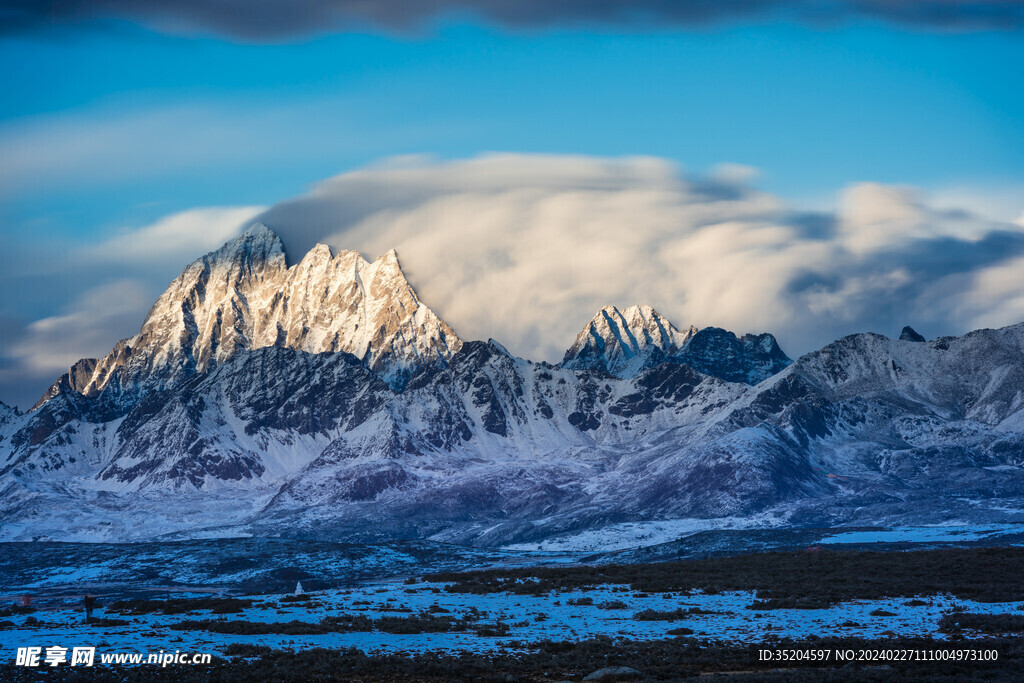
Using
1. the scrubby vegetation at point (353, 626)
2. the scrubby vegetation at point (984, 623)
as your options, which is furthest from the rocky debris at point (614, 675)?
the scrubby vegetation at point (984, 623)

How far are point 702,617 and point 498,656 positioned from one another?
1978 centimetres

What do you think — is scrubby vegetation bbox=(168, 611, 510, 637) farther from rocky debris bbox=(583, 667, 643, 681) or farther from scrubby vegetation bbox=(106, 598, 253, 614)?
rocky debris bbox=(583, 667, 643, 681)

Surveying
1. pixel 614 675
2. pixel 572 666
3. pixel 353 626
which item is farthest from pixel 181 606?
pixel 614 675

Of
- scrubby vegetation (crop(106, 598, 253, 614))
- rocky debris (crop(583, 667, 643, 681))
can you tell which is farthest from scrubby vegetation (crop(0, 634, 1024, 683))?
scrubby vegetation (crop(106, 598, 253, 614))

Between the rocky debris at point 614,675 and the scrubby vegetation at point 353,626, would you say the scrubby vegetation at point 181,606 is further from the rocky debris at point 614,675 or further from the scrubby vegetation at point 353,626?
A: the rocky debris at point 614,675

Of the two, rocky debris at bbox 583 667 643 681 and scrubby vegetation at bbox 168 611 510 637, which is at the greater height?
scrubby vegetation at bbox 168 611 510 637

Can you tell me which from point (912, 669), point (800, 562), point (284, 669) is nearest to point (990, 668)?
point (912, 669)

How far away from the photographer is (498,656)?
68.4m

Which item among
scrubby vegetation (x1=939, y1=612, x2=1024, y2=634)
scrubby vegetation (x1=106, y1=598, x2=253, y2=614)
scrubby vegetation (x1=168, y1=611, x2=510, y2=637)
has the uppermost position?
scrubby vegetation (x1=106, y1=598, x2=253, y2=614)

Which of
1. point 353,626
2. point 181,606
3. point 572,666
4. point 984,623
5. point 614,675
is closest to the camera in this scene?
point 614,675

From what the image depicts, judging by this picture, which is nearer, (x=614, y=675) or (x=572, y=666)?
(x=614, y=675)

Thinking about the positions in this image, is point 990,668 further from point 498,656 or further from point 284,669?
point 284,669

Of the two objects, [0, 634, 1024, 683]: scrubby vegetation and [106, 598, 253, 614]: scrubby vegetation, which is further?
[106, 598, 253, 614]: scrubby vegetation

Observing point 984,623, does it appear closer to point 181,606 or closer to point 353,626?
point 353,626
